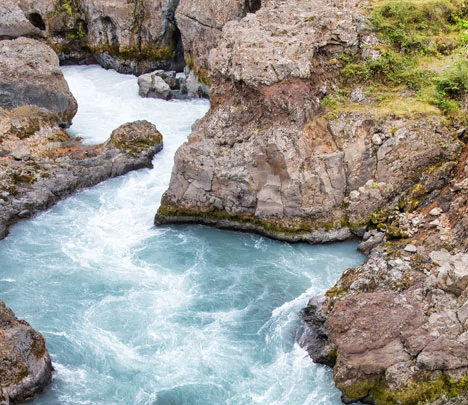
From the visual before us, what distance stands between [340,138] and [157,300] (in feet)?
35.7

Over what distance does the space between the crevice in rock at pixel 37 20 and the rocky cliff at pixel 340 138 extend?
67.6 feet

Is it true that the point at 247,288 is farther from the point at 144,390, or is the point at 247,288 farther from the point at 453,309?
the point at 453,309

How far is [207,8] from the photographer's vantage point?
40.1m

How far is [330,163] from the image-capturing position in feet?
89.4

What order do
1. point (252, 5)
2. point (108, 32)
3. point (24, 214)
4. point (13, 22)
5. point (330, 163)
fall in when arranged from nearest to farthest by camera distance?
1. point (330, 163)
2. point (24, 214)
3. point (252, 5)
4. point (13, 22)
5. point (108, 32)

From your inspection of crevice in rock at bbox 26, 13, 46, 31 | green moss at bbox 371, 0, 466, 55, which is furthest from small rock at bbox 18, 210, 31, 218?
crevice in rock at bbox 26, 13, 46, 31

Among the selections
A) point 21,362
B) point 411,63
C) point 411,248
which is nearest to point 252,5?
point 411,63

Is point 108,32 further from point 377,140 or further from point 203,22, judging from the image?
point 377,140

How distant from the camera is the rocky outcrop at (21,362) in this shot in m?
19.1

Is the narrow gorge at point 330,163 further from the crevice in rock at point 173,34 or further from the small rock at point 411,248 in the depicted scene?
the crevice in rock at point 173,34

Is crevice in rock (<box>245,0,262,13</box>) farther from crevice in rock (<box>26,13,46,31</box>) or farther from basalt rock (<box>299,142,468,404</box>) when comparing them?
basalt rock (<box>299,142,468,404</box>)

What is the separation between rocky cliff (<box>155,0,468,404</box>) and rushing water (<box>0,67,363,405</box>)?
1409 millimetres

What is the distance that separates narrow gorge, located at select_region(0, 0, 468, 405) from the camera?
20.3m

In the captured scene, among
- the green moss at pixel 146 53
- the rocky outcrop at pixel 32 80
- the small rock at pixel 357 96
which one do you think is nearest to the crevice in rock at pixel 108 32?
the green moss at pixel 146 53
